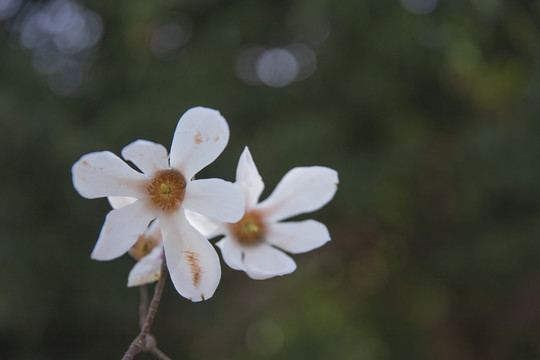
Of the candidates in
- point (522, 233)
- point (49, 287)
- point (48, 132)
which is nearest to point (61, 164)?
point (48, 132)

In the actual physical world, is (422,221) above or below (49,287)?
above

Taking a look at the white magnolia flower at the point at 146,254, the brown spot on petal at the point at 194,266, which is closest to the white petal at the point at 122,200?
the white magnolia flower at the point at 146,254

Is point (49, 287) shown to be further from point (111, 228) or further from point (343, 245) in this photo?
point (111, 228)

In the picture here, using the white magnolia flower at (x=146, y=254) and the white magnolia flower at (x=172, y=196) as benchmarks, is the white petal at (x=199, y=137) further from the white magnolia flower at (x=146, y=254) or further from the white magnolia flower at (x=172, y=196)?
the white magnolia flower at (x=146, y=254)

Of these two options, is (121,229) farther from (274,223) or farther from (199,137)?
(274,223)

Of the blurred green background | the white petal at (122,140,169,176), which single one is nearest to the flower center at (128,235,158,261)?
the white petal at (122,140,169,176)

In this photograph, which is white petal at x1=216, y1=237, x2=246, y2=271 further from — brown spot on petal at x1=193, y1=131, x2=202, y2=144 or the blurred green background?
the blurred green background
